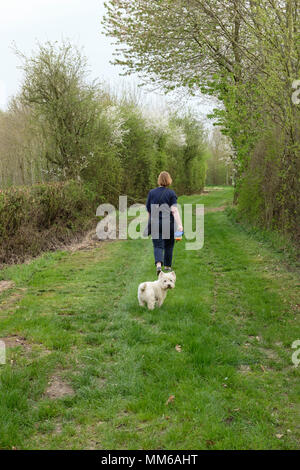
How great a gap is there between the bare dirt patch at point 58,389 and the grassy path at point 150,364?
0.03 ft

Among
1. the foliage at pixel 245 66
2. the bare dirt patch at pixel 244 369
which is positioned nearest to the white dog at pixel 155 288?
the bare dirt patch at pixel 244 369

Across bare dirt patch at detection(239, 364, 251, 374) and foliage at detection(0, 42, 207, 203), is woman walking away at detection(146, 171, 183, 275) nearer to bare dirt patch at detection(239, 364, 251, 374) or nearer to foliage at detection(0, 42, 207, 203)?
bare dirt patch at detection(239, 364, 251, 374)

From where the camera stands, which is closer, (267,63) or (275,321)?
(275,321)

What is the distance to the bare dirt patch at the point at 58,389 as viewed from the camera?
4121 millimetres

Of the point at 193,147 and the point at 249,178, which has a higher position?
the point at 193,147

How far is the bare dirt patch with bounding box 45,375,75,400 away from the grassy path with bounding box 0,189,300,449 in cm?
1

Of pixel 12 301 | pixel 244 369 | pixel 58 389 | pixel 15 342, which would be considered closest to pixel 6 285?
pixel 12 301

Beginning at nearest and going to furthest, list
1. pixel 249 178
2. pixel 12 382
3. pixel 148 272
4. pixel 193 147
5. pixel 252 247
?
pixel 12 382 → pixel 148 272 → pixel 252 247 → pixel 249 178 → pixel 193 147

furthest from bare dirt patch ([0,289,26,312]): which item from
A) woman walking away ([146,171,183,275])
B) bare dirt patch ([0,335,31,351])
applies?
woman walking away ([146,171,183,275])

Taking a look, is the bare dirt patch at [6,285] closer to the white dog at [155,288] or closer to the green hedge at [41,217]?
the green hedge at [41,217]

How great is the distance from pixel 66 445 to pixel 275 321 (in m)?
3.81

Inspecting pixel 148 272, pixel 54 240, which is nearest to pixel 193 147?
pixel 54 240
